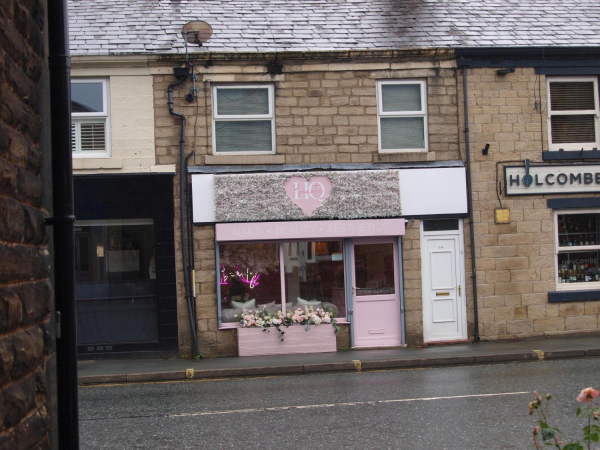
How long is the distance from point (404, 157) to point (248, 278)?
404 centimetres

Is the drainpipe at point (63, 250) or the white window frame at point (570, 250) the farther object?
the white window frame at point (570, 250)

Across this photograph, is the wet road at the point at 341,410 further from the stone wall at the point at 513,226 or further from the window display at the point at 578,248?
the window display at the point at 578,248

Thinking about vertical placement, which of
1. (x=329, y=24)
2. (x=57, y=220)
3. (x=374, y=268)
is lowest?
(x=374, y=268)

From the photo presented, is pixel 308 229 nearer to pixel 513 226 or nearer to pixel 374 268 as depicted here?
pixel 374 268

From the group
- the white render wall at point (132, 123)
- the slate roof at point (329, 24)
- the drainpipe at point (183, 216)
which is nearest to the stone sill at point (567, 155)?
the slate roof at point (329, 24)

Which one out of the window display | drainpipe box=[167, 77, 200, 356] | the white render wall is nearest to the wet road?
drainpipe box=[167, 77, 200, 356]

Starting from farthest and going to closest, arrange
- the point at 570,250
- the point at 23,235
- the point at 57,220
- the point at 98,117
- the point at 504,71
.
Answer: the point at 570,250
the point at 504,71
the point at 98,117
the point at 57,220
the point at 23,235

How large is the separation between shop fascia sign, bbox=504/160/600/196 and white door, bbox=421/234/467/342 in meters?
1.64

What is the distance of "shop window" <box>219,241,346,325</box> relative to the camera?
14.5m

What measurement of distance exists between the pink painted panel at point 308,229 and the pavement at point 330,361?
2.32 meters

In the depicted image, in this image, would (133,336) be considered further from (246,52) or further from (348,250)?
(246,52)

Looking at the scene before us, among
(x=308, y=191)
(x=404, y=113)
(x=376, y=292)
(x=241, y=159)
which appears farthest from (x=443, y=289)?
(x=241, y=159)

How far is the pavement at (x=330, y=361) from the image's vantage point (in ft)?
39.7

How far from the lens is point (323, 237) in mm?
14414
